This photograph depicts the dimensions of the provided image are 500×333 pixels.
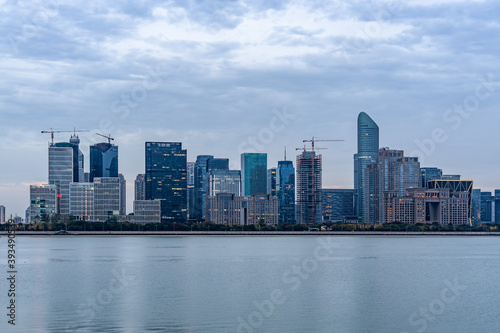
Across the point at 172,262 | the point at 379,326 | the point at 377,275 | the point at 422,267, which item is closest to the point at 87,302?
the point at 379,326

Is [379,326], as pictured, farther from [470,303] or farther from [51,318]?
[51,318]

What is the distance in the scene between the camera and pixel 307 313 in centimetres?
5275

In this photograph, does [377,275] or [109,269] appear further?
[109,269]

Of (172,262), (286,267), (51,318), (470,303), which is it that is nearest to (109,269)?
(172,262)

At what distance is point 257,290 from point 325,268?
27.1 metres

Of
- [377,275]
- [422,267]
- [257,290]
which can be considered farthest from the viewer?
[422,267]

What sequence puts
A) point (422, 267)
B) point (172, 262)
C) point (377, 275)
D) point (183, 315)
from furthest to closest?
point (172, 262), point (422, 267), point (377, 275), point (183, 315)

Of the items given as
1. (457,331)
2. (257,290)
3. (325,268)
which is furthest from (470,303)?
(325,268)

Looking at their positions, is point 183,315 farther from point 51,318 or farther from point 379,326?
point 379,326

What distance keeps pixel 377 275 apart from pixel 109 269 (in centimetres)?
3501

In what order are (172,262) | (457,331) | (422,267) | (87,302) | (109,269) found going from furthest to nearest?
(172,262) → (422,267) → (109,269) → (87,302) → (457,331)

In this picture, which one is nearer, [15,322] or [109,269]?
[15,322]

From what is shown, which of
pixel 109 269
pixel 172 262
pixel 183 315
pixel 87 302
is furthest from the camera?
pixel 172 262

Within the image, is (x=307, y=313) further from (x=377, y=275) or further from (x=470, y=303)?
(x=377, y=275)
